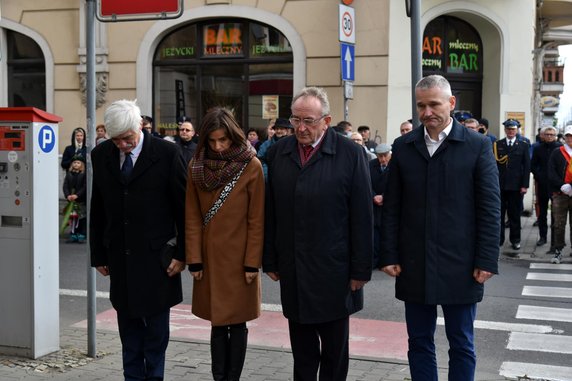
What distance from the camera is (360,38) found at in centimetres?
1528

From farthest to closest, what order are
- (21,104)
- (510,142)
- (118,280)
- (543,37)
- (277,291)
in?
1. (543,37)
2. (21,104)
3. (510,142)
4. (277,291)
5. (118,280)

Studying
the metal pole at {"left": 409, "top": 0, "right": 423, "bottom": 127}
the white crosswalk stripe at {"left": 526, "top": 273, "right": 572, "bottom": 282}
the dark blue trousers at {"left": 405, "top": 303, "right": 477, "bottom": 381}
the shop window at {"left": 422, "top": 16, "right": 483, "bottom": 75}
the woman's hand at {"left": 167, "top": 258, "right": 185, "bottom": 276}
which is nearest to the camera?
the dark blue trousers at {"left": 405, "top": 303, "right": 477, "bottom": 381}

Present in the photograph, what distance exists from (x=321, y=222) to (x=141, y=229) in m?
1.17

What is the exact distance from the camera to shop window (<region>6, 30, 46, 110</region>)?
1767cm

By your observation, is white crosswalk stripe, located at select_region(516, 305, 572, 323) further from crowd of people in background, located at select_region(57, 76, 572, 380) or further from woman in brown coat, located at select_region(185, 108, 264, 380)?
woman in brown coat, located at select_region(185, 108, 264, 380)

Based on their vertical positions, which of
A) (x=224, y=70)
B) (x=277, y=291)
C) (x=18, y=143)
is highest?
(x=224, y=70)

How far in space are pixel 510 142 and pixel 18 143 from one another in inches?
346

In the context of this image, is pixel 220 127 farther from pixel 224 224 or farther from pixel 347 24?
pixel 347 24

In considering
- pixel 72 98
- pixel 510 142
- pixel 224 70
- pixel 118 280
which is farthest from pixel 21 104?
pixel 118 280

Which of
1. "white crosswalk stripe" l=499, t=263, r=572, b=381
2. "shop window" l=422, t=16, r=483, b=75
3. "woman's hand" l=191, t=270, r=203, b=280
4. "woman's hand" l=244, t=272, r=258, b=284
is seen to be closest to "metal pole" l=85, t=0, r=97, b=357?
"woman's hand" l=191, t=270, r=203, b=280

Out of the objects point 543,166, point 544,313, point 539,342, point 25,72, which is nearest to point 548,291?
→ point 544,313

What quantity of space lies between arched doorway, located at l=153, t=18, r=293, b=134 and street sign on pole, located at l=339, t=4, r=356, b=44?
226 cm

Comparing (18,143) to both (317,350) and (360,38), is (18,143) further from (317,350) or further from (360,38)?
(360,38)

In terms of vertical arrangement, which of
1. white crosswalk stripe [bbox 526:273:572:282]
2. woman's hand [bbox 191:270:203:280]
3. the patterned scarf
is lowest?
white crosswalk stripe [bbox 526:273:572:282]
